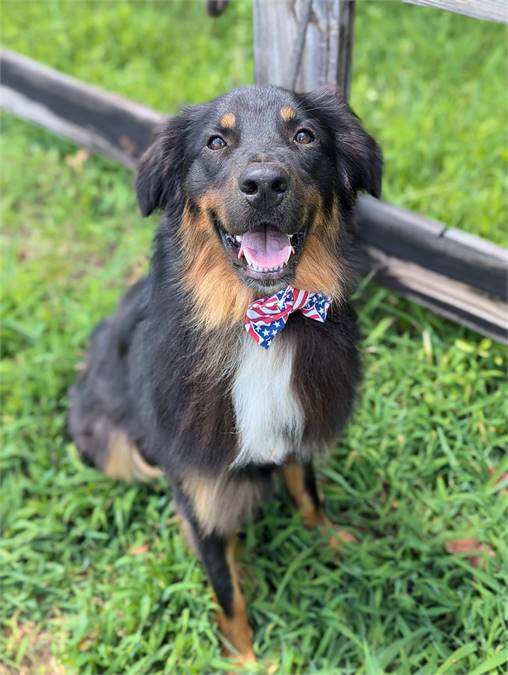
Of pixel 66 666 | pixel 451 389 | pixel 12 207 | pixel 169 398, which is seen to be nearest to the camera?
pixel 169 398

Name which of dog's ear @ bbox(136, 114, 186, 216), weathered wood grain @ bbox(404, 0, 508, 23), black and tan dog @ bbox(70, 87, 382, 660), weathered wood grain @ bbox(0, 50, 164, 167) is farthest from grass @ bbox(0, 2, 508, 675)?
weathered wood grain @ bbox(404, 0, 508, 23)

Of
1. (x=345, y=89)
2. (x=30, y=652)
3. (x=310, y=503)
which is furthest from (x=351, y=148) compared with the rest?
(x=30, y=652)

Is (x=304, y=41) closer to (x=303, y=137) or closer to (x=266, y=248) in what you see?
(x=303, y=137)

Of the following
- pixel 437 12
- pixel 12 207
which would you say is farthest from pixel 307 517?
pixel 437 12

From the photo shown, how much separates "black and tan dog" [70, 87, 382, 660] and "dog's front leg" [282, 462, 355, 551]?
38cm

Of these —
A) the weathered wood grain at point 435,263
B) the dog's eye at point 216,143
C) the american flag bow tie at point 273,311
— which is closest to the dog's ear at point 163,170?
the dog's eye at point 216,143

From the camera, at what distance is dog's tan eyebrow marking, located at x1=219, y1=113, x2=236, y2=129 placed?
7.34ft

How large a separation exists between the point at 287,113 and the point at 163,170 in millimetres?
479

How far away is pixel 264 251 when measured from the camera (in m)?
2.15

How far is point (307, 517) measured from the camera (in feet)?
9.98

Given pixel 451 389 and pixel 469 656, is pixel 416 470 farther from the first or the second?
pixel 469 656

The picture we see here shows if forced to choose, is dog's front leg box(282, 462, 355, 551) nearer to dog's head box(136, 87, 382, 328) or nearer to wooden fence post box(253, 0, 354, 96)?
dog's head box(136, 87, 382, 328)

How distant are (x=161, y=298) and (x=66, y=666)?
5.06 ft

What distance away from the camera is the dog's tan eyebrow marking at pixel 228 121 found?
224 cm
